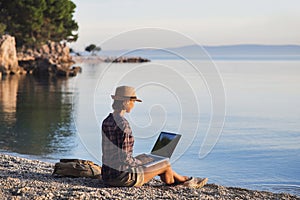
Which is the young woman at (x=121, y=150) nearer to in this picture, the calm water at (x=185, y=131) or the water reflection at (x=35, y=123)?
the calm water at (x=185, y=131)

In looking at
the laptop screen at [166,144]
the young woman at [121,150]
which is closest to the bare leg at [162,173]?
the young woman at [121,150]

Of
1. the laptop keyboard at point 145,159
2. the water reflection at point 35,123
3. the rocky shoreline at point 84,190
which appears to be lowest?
the water reflection at point 35,123

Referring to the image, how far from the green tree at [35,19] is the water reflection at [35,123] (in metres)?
28.4

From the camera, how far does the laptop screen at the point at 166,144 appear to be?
7.88m

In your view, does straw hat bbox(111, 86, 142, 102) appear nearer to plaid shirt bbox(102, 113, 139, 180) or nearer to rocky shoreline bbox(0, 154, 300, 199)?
plaid shirt bbox(102, 113, 139, 180)

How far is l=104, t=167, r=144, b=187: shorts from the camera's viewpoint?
7.56 metres

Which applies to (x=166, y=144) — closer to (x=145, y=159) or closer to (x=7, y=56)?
(x=145, y=159)

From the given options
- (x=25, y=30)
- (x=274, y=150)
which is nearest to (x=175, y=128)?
(x=274, y=150)

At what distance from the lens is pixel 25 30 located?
5888cm

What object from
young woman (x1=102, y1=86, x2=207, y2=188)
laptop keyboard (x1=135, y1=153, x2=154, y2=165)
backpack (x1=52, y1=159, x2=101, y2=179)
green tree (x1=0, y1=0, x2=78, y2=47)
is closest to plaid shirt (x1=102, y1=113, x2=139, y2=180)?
young woman (x1=102, y1=86, x2=207, y2=188)

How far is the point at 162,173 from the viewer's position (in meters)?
7.91

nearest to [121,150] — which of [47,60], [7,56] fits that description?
[7,56]

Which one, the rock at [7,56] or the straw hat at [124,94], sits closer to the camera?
the straw hat at [124,94]

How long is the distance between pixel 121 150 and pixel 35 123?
12517 mm
